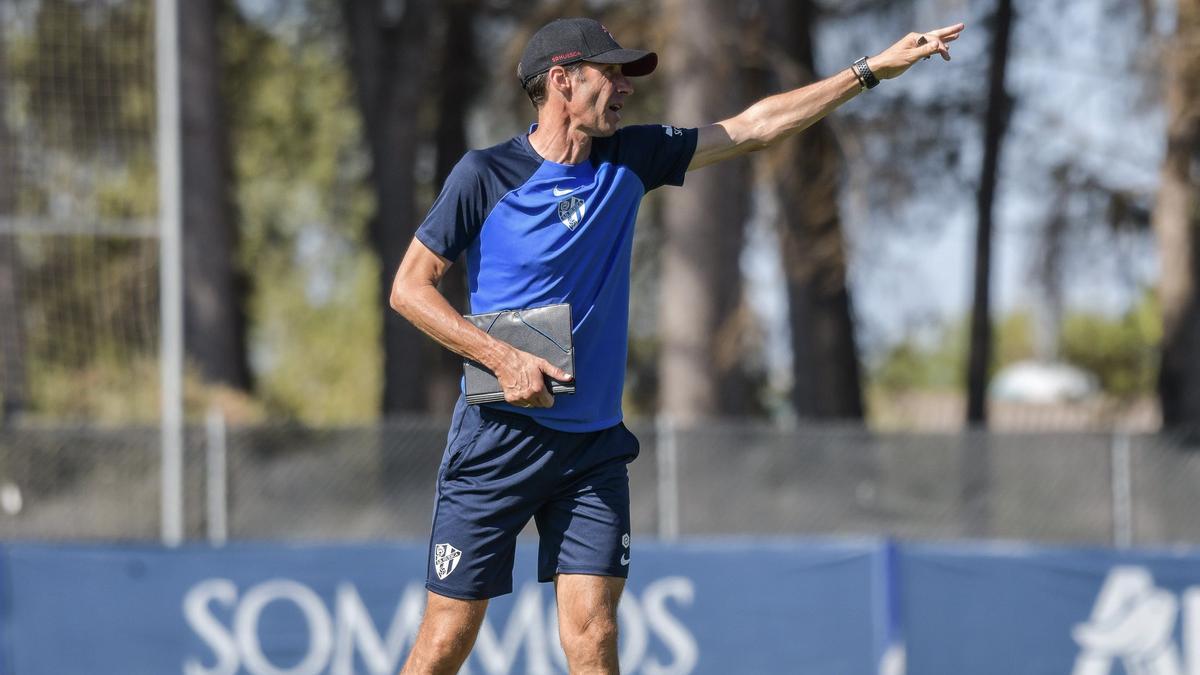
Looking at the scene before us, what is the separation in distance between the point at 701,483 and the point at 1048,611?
539 centimetres

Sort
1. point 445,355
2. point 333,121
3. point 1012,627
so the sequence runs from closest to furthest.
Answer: point 1012,627, point 445,355, point 333,121

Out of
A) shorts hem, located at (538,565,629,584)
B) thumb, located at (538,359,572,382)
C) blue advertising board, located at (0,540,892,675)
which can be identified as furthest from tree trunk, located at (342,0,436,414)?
thumb, located at (538,359,572,382)

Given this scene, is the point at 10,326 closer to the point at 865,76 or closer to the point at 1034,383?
the point at 865,76

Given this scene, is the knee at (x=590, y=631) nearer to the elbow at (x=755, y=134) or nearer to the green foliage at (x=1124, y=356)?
the elbow at (x=755, y=134)

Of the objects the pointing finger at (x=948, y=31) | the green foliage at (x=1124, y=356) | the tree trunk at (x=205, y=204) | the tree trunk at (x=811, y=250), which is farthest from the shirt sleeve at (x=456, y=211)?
the green foliage at (x=1124, y=356)

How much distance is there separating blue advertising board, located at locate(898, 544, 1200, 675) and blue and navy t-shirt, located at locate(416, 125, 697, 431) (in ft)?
12.7

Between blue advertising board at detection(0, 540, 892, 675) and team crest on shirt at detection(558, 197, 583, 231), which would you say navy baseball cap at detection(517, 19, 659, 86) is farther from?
blue advertising board at detection(0, 540, 892, 675)

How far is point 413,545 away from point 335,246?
25.3 m

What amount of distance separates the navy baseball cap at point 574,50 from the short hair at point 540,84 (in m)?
0.01

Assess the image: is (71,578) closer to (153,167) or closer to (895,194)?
(153,167)

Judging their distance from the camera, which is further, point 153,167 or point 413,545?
point 153,167

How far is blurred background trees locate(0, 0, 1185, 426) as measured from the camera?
47.5ft

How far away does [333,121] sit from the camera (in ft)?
102

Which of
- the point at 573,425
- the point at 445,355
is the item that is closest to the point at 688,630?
the point at 573,425
